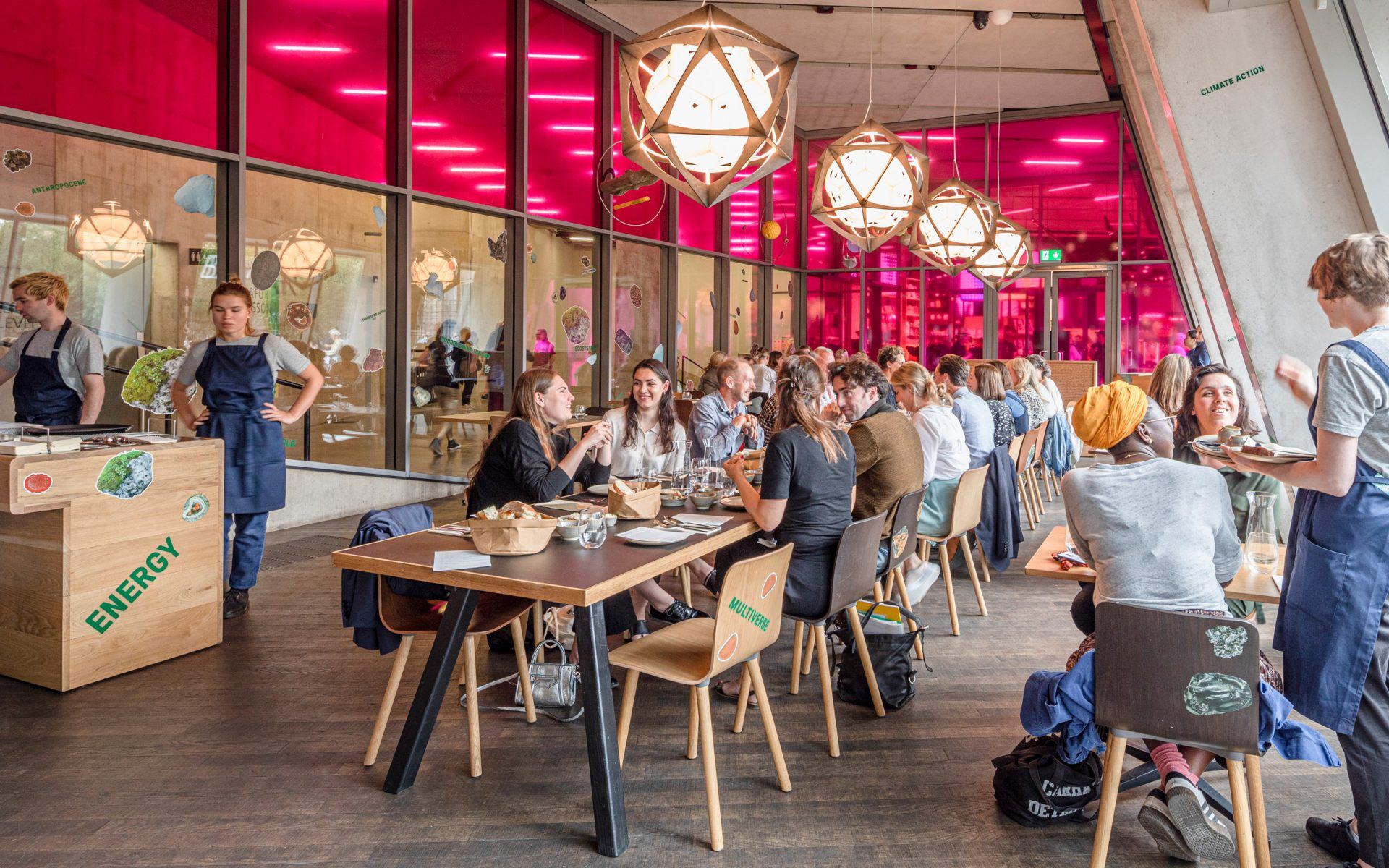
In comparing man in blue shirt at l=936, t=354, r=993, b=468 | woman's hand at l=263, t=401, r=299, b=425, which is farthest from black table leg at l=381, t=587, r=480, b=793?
man in blue shirt at l=936, t=354, r=993, b=468

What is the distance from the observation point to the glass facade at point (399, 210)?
5.86 m

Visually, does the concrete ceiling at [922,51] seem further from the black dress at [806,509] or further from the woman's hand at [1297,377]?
the woman's hand at [1297,377]

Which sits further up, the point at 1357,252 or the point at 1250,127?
the point at 1250,127

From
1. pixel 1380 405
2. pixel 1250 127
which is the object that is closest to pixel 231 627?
pixel 1380 405

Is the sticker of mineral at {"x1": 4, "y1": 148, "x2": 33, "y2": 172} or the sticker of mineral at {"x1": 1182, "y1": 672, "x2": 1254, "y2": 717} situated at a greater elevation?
the sticker of mineral at {"x1": 4, "y1": 148, "x2": 33, "y2": 172}

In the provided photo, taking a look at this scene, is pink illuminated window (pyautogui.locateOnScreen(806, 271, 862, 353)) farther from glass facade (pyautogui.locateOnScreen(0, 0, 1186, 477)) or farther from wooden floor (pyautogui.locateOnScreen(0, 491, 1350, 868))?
wooden floor (pyautogui.locateOnScreen(0, 491, 1350, 868))

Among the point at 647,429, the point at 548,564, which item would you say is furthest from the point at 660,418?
the point at 548,564

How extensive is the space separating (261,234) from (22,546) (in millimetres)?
3567

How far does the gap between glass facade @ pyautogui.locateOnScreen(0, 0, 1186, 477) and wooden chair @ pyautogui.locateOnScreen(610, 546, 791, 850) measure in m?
4.68

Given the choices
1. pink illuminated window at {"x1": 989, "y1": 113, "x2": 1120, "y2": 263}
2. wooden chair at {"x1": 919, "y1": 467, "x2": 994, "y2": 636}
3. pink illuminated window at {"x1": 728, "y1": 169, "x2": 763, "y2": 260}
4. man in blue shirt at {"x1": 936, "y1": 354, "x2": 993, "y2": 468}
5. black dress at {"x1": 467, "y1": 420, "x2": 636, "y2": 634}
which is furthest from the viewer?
pink illuminated window at {"x1": 989, "y1": 113, "x2": 1120, "y2": 263}

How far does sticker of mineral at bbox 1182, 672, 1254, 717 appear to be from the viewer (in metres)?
2.24

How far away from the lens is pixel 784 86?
11.7 feet

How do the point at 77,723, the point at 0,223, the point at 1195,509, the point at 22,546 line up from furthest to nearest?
the point at 0,223
the point at 22,546
the point at 77,723
the point at 1195,509

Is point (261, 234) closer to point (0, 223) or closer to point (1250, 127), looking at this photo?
point (0, 223)
